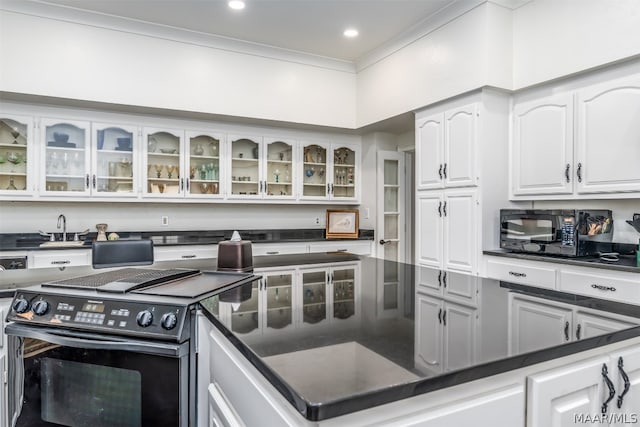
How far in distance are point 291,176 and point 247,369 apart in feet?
12.5

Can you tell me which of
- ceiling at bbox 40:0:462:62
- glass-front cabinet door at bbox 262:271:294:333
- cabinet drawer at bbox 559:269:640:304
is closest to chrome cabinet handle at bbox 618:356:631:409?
glass-front cabinet door at bbox 262:271:294:333

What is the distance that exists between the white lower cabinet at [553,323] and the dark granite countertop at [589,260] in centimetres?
149

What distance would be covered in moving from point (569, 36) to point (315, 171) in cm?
282

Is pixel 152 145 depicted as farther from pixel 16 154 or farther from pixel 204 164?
pixel 16 154

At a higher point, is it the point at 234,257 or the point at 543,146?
the point at 543,146

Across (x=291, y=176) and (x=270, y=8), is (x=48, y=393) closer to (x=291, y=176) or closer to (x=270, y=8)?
(x=270, y=8)

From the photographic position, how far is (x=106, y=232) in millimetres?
4020

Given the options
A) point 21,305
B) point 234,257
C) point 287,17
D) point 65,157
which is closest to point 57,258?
point 65,157

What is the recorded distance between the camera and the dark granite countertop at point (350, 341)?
0.65 m

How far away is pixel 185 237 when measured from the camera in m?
4.25

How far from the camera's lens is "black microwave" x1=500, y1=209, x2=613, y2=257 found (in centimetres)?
259

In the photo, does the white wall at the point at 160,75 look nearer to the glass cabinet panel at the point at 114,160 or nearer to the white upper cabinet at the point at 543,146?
the glass cabinet panel at the point at 114,160

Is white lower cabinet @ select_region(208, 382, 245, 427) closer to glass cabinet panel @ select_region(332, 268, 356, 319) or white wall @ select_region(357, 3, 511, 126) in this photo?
glass cabinet panel @ select_region(332, 268, 356, 319)

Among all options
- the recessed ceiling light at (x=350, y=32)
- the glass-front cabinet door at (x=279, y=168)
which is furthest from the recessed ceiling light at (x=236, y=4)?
the glass-front cabinet door at (x=279, y=168)
